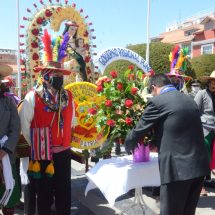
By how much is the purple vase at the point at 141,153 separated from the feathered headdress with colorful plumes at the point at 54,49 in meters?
1.24

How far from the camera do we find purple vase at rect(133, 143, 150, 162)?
351 centimetres

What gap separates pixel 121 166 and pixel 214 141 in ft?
7.00

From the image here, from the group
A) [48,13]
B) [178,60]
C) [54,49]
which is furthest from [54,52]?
[48,13]

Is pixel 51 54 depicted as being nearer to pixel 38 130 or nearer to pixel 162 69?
pixel 38 130

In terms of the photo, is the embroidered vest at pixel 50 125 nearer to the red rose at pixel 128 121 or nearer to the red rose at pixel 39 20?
the red rose at pixel 128 121

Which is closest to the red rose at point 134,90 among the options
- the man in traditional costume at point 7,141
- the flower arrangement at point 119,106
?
the flower arrangement at point 119,106

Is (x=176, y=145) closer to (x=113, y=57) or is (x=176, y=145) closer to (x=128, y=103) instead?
(x=128, y=103)

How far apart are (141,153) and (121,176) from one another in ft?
1.30

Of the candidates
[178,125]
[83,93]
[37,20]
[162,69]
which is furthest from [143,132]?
[162,69]

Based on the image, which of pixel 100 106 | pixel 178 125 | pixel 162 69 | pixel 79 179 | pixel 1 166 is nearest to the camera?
pixel 178 125

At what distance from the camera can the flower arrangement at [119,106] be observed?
3430 millimetres

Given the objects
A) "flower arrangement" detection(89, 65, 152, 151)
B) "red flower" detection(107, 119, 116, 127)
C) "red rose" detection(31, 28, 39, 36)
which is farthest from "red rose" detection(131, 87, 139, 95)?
"red rose" detection(31, 28, 39, 36)

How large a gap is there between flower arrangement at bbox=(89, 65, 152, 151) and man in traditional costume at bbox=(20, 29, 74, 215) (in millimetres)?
371

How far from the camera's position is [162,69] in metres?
18.1
